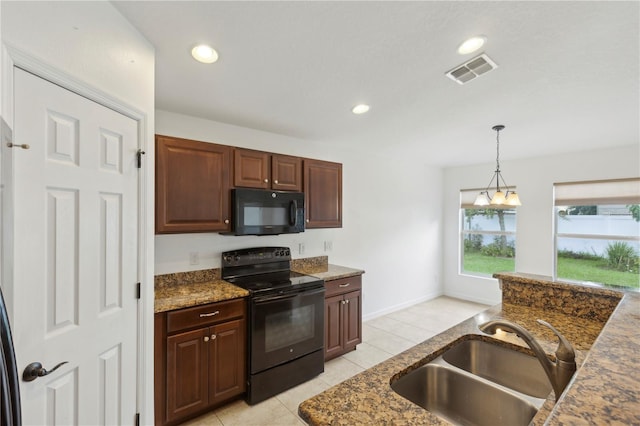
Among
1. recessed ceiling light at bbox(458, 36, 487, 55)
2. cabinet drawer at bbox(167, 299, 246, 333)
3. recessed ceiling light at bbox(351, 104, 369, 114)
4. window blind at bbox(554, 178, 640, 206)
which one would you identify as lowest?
cabinet drawer at bbox(167, 299, 246, 333)

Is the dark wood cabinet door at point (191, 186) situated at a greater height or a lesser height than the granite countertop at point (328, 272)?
greater

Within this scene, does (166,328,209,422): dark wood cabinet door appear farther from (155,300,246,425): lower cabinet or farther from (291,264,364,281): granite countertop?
(291,264,364,281): granite countertop

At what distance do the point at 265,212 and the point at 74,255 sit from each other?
161 centimetres

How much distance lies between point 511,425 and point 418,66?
1.93 m

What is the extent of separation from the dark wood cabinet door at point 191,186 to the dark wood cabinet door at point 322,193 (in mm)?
902

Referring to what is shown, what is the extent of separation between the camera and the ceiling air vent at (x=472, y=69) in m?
1.79

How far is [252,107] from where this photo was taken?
2529mm

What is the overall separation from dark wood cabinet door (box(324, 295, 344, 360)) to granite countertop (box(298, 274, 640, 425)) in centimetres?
157

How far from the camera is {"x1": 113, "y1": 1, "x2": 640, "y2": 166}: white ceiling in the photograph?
1.41 meters

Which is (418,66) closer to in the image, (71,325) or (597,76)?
(597,76)

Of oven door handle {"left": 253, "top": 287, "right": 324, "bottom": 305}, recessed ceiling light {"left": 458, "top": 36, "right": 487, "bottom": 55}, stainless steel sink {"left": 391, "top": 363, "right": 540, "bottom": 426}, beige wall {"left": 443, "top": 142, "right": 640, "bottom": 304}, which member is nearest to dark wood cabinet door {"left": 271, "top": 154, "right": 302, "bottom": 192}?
oven door handle {"left": 253, "top": 287, "right": 324, "bottom": 305}

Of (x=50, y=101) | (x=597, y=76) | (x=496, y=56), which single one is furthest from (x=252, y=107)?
(x=597, y=76)

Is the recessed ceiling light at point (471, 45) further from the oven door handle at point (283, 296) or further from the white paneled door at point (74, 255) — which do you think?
the oven door handle at point (283, 296)

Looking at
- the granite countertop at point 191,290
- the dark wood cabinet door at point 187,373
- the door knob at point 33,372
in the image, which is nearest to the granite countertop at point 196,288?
the granite countertop at point 191,290
